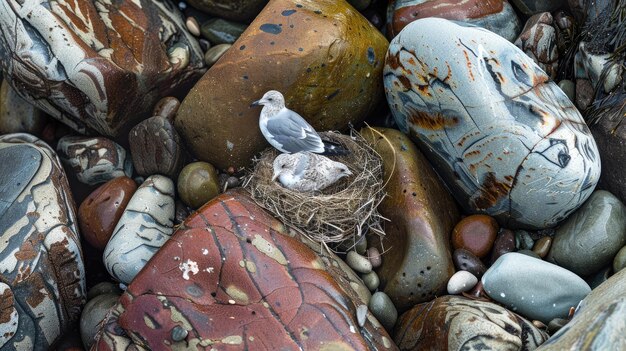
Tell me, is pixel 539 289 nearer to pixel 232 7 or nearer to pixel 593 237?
pixel 593 237

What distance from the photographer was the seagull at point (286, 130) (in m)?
5.48

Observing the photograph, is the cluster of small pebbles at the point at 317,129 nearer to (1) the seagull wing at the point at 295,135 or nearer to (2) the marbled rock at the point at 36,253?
(2) the marbled rock at the point at 36,253

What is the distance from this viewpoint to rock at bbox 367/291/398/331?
506 centimetres

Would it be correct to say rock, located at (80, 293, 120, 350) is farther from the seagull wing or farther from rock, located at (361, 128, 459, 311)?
rock, located at (361, 128, 459, 311)

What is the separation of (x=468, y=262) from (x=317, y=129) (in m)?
1.62

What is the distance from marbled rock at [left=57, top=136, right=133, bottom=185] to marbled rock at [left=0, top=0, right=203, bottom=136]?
12 centimetres

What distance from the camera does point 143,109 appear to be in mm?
6160

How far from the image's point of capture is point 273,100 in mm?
5488

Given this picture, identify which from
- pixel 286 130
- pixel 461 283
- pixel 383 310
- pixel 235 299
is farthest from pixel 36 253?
pixel 461 283

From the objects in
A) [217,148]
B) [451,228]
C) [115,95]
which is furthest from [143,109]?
[451,228]

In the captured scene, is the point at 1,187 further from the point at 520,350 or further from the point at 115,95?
the point at 520,350

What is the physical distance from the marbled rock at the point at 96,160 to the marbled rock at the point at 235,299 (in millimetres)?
1453

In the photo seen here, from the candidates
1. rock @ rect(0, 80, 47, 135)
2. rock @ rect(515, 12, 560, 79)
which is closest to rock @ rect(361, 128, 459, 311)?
rock @ rect(515, 12, 560, 79)

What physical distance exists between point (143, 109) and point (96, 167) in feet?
2.00
